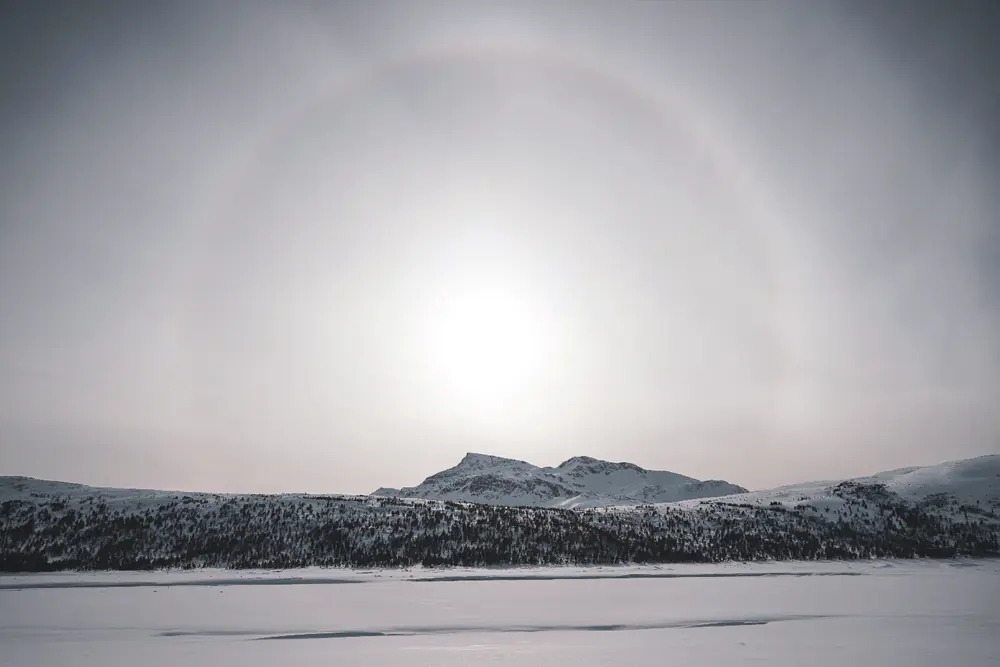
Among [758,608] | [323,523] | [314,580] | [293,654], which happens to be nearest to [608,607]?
[758,608]

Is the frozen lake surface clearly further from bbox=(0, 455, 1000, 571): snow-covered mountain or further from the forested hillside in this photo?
bbox=(0, 455, 1000, 571): snow-covered mountain

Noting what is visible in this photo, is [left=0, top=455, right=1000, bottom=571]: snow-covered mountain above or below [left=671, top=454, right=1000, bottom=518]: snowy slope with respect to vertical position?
below

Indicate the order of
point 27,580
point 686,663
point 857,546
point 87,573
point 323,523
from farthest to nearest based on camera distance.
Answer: point 857,546 < point 323,523 < point 87,573 < point 27,580 < point 686,663

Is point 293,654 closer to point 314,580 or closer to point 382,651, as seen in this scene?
point 382,651

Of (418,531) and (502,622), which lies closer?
(502,622)

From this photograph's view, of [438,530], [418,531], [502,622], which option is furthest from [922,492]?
[502,622]

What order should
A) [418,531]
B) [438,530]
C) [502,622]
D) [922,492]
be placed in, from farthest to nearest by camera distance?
[922,492]
[438,530]
[418,531]
[502,622]

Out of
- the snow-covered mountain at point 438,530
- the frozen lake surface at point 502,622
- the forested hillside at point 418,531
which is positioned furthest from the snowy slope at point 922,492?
the frozen lake surface at point 502,622

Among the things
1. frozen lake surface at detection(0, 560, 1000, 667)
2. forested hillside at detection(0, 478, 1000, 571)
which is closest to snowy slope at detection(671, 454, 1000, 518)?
forested hillside at detection(0, 478, 1000, 571)

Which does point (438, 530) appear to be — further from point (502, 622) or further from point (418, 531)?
point (502, 622)
